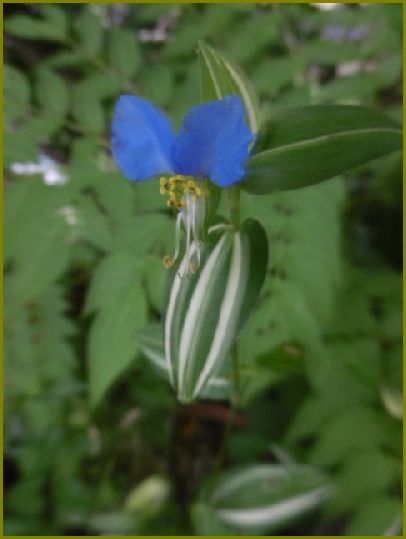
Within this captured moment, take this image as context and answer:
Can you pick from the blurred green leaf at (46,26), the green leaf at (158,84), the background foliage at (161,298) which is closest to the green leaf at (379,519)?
the background foliage at (161,298)

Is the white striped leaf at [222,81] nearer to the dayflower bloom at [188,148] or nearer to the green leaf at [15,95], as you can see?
the dayflower bloom at [188,148]

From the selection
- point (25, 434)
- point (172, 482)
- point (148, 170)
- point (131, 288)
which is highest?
point (148, 170)

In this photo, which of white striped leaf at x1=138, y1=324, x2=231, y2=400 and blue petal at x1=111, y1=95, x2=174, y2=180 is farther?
white striped leaf at x1=138, y1=324, x2=231, y2=400

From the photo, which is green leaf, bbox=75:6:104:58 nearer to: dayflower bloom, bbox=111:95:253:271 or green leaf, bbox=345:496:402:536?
dayflower bloom, bbox=111:95:253:271

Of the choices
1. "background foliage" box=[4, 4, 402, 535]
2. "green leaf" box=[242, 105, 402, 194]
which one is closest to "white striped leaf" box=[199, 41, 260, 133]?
"green leaf" box=[242, 105, 402, 194]

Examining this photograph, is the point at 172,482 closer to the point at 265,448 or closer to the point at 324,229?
the point at 265,448

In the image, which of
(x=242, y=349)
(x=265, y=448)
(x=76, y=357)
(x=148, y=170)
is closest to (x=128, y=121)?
(x=148, y=170)

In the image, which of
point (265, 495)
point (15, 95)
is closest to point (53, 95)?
point (15, 95)
